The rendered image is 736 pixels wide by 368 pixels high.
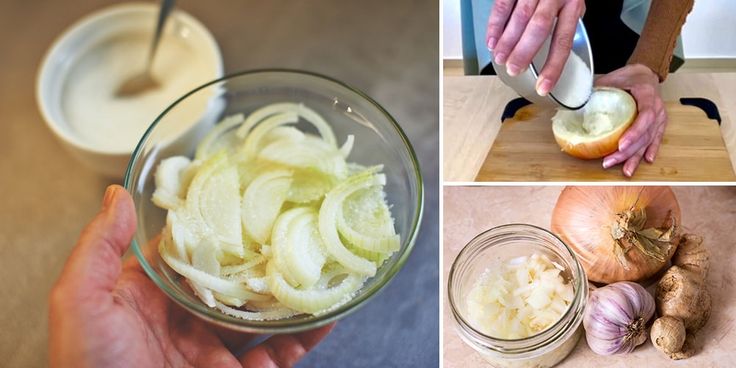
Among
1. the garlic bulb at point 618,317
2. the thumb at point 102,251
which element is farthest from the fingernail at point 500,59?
the thumb at point 102,251

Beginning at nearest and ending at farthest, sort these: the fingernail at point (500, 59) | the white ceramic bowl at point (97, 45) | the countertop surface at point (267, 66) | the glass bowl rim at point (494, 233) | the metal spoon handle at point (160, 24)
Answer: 1. the glass bowl rim at point (494, 233)
2. the fingernail at point (500, 59)
3. the countertop surface at point (267, 66)
4. the white ceramic bowl at point (97, 45)
5. the metal spoon handle at point (160, 24)

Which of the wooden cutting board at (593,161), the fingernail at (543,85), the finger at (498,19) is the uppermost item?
the finger at (498,19)

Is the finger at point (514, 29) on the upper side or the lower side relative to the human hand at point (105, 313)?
upper

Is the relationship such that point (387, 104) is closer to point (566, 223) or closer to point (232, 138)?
point (232, 138)

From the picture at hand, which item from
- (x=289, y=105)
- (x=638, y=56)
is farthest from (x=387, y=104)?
(x=638, y=56)

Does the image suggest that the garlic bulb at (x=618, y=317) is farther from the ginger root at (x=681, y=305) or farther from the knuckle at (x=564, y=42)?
the knuckle at (x=564, y=42)

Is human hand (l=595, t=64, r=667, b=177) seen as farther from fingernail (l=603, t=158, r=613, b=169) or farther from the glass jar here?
the glass jar

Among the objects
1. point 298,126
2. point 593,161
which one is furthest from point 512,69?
point 298,126
